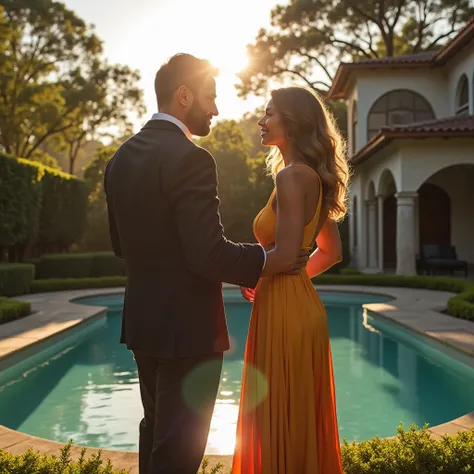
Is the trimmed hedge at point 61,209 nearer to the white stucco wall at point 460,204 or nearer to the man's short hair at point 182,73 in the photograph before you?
the white stucco wall at point 460,204

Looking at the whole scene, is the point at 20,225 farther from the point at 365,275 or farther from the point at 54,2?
the point at 54,2

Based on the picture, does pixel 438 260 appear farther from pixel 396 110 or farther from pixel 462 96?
pixel 396 110

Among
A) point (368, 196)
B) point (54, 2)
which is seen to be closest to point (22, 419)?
point (368, 196)

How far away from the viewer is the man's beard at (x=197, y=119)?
2.36 meters

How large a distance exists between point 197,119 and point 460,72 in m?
20.5

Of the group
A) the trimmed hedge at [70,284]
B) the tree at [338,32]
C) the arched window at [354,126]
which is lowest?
the trimmed hedge at [70,284]

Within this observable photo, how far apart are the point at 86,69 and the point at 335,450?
3228 centimetres

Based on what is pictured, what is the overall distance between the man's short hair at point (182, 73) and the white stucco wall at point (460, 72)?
18572 millimetres

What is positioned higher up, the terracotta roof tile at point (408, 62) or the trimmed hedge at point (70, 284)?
the terracotta roof tile at point (408, 62)

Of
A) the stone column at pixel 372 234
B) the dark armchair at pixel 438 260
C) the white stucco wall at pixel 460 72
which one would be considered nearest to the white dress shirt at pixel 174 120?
the dark armchair at pixel 438 260

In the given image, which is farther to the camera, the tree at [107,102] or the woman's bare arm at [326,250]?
the tree at [107,102]

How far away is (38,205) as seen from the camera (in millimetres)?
18328

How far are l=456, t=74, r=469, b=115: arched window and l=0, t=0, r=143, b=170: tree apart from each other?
18.7m

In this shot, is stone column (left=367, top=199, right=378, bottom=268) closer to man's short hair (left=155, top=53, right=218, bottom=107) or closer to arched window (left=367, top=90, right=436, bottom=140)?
arched window (left=367, top=90, right=436, bottom=140)
